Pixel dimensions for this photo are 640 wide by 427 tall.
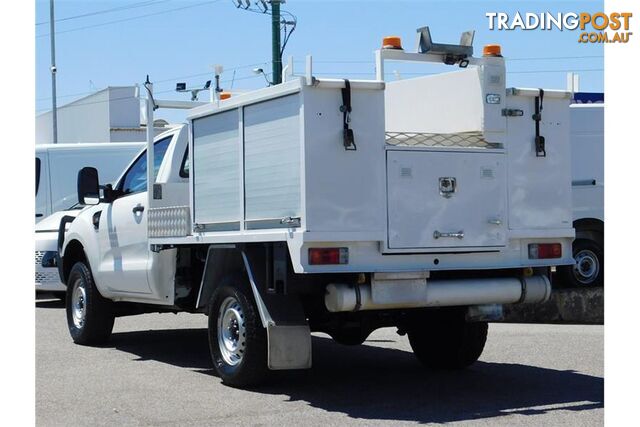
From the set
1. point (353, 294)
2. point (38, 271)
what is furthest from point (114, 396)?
point (38, 271)

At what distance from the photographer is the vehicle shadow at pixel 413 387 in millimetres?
7902

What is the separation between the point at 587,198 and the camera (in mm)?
15586

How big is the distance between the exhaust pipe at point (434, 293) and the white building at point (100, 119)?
3271 cm

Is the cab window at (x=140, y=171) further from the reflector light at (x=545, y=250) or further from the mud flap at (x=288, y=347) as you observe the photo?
the reflector light at (x=545, y=250)

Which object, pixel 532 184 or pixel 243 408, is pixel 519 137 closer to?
pixel 532 184

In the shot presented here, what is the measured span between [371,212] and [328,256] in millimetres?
500

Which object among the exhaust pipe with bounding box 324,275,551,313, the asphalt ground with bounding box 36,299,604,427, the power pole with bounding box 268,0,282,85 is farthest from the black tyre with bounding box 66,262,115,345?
the power pole with bounding box 268,0,282,85

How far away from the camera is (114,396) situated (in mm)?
8625

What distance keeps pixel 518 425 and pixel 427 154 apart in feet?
7.10

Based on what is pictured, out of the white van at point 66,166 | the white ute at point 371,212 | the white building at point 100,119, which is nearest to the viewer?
the white ute at point 371,212

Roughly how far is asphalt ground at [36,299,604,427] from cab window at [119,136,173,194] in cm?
176

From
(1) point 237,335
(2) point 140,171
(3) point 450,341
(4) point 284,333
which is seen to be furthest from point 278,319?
(2) point 140,171

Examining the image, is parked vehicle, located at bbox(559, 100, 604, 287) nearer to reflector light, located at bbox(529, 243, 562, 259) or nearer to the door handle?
reflector light, located at bbox(529, 243, 562, 259)

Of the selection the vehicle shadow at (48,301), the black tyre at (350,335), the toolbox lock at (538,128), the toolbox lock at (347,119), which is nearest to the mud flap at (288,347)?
the black tyre at (350,335)
